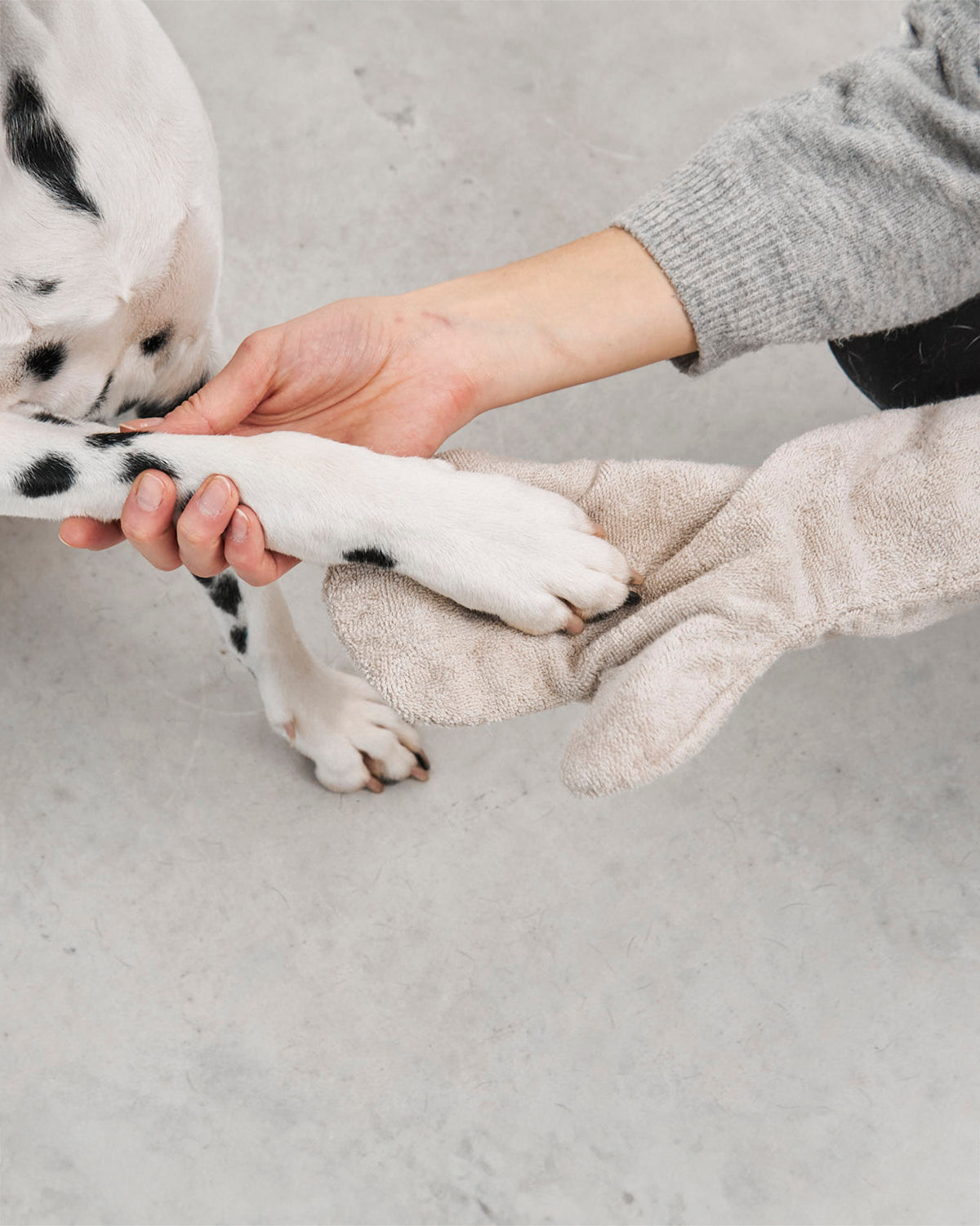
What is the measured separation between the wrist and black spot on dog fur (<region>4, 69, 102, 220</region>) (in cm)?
55

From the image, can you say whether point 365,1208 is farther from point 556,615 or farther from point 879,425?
point 879,425

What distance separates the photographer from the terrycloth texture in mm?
1420

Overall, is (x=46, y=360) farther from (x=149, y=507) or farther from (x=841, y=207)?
(x=841, y=207)

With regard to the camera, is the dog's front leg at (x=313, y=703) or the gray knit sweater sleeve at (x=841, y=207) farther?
the dog's front leg at (x=313, y=703)

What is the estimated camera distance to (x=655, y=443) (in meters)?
2.56

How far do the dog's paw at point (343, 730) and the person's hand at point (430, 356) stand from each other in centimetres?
52

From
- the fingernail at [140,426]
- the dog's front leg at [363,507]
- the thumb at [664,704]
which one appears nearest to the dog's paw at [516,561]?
the dog's front leg at [363,507]

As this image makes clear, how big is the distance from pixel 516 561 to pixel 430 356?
48cm

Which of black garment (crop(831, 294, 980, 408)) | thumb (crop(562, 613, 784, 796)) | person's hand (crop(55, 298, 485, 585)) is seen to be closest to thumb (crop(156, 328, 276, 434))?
person's hand (crop(55, 298, 485, 585))

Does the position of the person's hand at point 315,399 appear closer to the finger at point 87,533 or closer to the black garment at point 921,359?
the finger at point 87,533

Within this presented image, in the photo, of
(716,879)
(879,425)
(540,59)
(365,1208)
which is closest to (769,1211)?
(716,879)

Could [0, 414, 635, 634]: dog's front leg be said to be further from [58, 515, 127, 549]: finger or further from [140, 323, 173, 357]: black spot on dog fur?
[140, 323, 173, 357]: black spot on dog fur

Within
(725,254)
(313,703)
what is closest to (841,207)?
(725,254)

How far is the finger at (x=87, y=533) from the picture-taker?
154 cm
